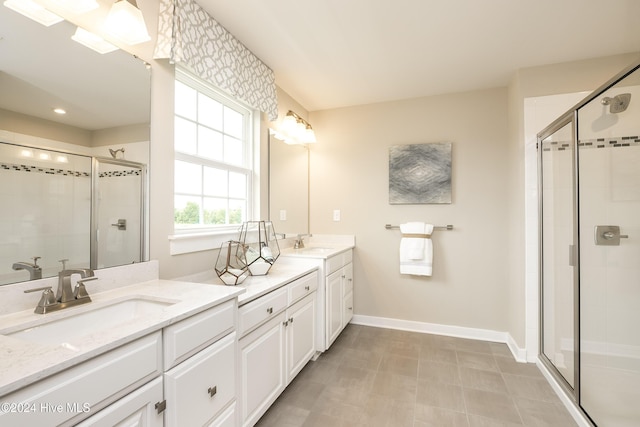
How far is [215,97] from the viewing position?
2.12 meters

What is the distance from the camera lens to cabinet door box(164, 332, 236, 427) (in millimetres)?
1012

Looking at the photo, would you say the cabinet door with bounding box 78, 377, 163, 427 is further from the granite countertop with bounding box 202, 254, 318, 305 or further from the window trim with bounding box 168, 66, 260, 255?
the window trim with bounding box 168, 66, 260, 255

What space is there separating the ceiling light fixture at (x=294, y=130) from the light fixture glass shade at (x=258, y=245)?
0.92 m

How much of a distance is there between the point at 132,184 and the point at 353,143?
2.35 m

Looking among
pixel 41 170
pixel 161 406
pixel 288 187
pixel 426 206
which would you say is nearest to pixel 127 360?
pixel 161 406

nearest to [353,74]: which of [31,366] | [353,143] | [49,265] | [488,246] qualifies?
[353,143]

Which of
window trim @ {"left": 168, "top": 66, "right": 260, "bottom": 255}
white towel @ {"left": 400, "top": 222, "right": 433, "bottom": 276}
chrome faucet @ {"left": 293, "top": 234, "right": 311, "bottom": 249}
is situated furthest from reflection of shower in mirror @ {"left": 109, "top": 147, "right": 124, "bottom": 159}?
white towel @ {"left": 400, "top": 222, "right": 433, "bottom": 276}

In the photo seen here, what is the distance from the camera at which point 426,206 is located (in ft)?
9.98

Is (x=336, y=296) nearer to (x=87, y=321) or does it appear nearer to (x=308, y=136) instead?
(x=308, y=136)

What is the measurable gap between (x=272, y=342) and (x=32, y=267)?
1.13 m

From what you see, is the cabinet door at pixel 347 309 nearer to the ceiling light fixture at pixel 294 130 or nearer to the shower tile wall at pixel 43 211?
the ceiling light fixture at pixel 294 130

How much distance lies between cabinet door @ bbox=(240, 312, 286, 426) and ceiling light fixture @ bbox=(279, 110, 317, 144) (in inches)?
70.2

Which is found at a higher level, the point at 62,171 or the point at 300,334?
the point at 62,171

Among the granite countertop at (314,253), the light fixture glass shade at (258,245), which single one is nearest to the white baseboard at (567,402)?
the granite countertop at (314,253)
